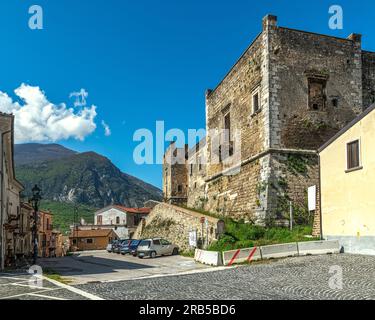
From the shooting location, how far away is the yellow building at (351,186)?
1561 cm

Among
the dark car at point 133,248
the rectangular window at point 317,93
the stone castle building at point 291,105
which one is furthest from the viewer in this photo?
the dark car at point 133,248

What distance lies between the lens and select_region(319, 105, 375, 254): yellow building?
15.6 m

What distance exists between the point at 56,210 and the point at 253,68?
106 m

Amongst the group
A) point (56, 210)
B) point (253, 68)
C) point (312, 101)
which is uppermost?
point (253, 68)

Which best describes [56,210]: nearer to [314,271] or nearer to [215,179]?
[215,179]

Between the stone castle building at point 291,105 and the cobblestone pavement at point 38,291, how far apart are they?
38.3 ft

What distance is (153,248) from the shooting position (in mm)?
29109

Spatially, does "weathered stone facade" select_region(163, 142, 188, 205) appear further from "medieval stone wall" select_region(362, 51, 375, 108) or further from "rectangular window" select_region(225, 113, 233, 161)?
"medieval stone wall" select_region(362, 51, 375, 108)

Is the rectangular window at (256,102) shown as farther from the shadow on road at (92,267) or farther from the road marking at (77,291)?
the road marking at (77,291)

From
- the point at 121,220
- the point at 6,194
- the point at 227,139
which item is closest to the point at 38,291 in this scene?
the point at 6,194

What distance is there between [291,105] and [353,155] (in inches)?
258

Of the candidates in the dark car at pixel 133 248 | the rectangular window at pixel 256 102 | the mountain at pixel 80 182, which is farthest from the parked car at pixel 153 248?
the mountain at pixel 80 182
